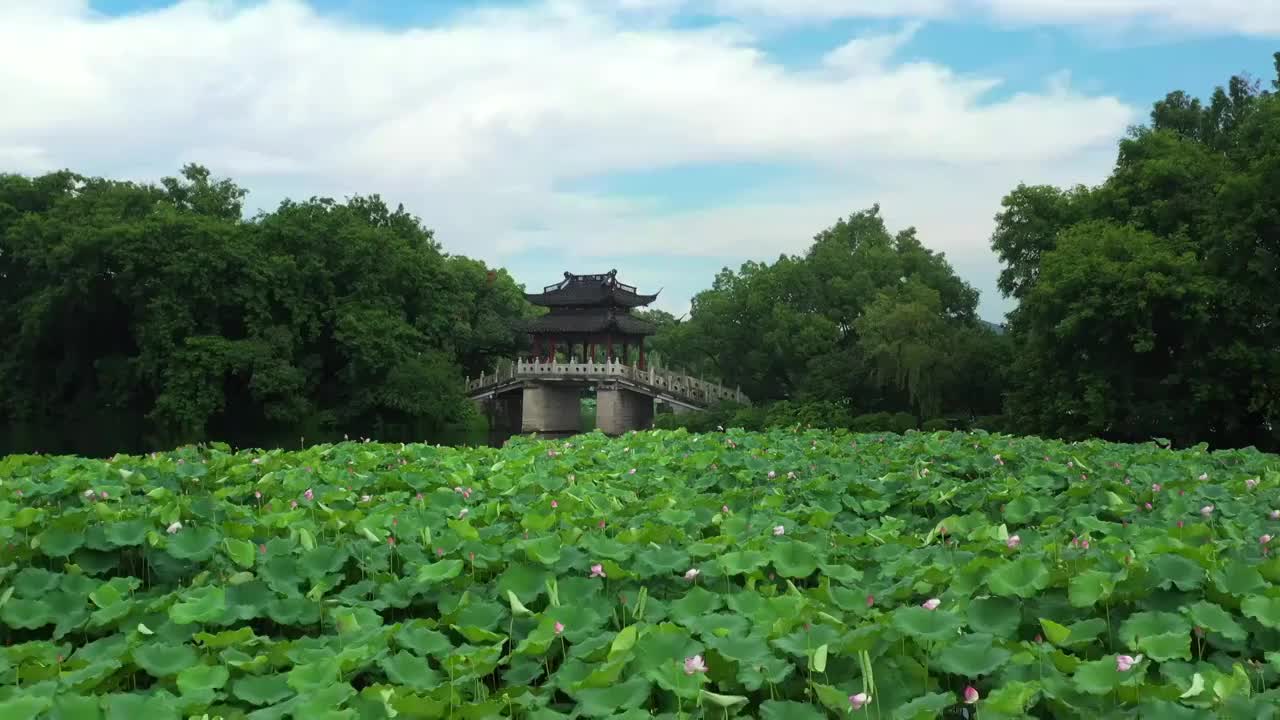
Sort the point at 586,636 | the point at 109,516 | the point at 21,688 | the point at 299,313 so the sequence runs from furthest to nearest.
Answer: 1. the point at 299,313
2. the point at 109,516
3. the point at 586,636
4. the point at 21,688

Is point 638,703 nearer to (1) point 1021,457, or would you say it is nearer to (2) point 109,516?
(2) point 109,516

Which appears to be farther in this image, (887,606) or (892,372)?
(892,372)

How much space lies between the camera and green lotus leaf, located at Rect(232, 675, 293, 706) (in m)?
2.55

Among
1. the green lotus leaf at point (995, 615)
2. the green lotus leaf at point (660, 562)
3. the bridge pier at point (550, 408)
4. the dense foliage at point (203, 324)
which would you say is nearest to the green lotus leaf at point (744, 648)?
the green lotus leaf at point (995, 615)

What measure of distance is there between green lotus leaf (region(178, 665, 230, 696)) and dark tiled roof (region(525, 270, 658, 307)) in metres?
39.5

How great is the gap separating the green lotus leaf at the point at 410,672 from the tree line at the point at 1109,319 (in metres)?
20.5

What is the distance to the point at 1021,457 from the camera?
7.91 meters

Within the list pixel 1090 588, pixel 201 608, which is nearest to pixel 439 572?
pixel 201 608

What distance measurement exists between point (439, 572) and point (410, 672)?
740mm

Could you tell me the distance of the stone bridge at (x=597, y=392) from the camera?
127 feet

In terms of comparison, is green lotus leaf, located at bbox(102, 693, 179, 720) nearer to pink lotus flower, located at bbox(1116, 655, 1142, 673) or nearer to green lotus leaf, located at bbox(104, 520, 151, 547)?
green lotus leaf, located at bbox(104, 520, 151, 547)

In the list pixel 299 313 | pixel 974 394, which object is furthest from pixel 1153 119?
pixel 299 313

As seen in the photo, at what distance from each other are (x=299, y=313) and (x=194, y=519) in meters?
26.8

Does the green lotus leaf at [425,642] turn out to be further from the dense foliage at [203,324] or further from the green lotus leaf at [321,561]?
the dense foliage at [203,324]
